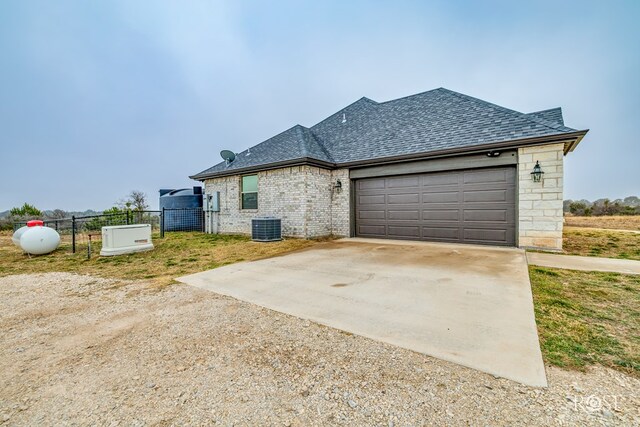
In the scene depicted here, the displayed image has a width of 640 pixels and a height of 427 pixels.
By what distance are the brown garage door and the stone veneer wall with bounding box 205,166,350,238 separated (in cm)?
79

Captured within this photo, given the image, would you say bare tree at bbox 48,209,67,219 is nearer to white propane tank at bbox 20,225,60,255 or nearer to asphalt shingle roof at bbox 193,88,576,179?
asphalt shingle roof at bbox 193,88,576,179

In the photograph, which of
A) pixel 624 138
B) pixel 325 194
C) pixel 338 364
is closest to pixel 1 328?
pixel 338 364

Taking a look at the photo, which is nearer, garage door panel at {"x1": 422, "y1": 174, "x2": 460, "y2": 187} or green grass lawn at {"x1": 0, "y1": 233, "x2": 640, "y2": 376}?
green grass lawn at {"x1": 0, "y1": 233, "x2": 640, "y2": 376}

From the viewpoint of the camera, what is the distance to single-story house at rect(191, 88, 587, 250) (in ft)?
22.6

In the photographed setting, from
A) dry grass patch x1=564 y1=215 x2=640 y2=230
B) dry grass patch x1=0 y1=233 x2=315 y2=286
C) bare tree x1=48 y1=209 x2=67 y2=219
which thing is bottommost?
dry grass patch x1=0 y1=233 x2=315 y2=286

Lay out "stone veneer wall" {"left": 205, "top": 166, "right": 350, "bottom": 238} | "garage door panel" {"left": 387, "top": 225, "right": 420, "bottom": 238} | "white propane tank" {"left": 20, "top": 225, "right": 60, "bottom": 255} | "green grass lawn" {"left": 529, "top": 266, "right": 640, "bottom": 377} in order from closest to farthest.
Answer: "green grass lawn" {"left": 529, "top": 266, "right": 640, "bottom": 377} < "white propane tank" {"left": 20, "top": 225, "right": 60, "bottom": 255} < "garage door panel" {"left": 387, "top": 225, "right": 420, "bottom": 238} < "stone veneer wall" {"left": 205, "top": 166, "right": 350, "bottom": 238}

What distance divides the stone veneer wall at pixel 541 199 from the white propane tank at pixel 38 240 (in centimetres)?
1346

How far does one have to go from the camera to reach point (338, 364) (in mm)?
2078

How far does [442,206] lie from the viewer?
27.0 feet

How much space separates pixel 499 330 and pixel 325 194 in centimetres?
806

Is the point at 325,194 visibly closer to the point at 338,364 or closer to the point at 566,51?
the point at 338,364

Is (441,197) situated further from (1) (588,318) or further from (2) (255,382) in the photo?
(2) (255,382)

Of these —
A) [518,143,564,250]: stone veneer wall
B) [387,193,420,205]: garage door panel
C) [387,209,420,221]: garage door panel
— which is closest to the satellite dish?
[387,193,420,205]: garage door panel

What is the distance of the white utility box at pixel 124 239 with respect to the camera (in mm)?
7027
